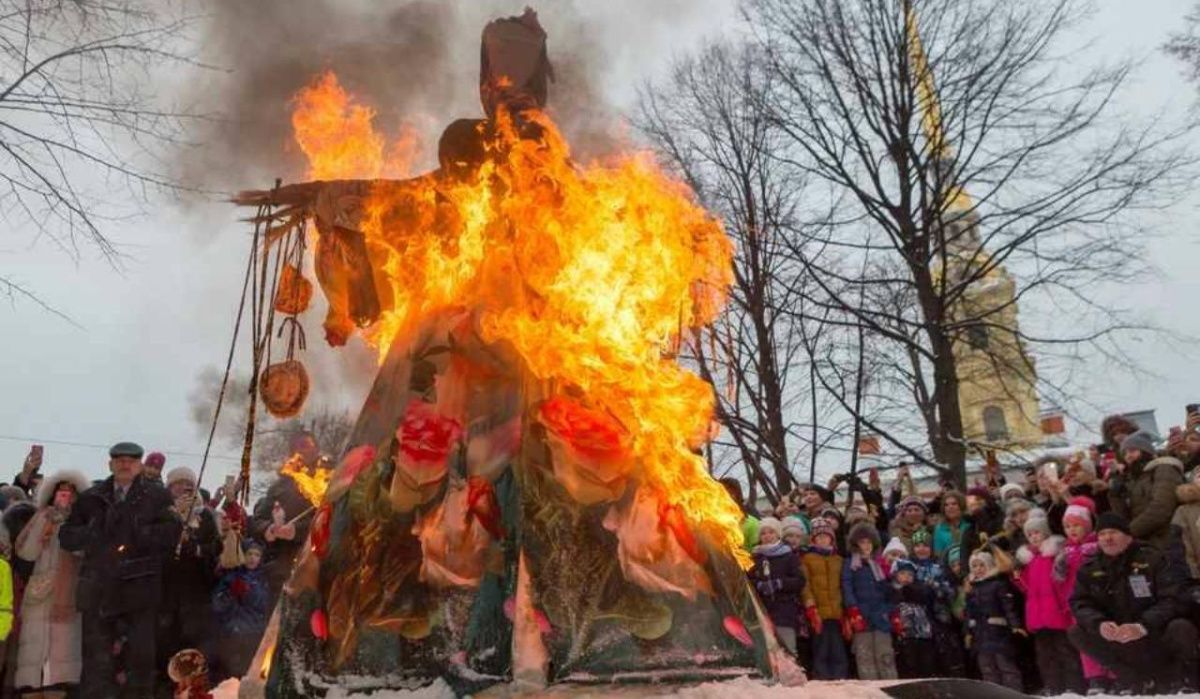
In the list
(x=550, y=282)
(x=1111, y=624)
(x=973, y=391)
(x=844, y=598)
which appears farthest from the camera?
(x=973, y=391)

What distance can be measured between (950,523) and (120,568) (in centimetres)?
786

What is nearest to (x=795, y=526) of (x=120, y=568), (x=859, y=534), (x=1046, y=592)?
(x=859, y=534)

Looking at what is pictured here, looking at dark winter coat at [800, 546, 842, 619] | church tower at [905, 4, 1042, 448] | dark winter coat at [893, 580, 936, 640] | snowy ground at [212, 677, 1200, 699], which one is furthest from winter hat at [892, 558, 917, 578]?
church tower at [905, 4, 1042, 448]

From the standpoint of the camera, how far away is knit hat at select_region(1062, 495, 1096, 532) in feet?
26.8

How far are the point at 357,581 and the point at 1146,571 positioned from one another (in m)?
6.00

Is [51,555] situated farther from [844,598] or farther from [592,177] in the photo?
[844,598]

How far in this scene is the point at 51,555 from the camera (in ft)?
26.0

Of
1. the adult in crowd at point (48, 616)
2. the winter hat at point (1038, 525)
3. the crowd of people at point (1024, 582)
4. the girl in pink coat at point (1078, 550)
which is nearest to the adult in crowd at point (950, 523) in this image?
the crowd of people at point (1024, 582)

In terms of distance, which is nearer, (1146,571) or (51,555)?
(1146,571)

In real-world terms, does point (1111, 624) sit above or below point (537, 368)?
below

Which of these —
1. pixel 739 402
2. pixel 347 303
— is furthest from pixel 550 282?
pixel 739 402

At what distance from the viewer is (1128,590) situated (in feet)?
24.0

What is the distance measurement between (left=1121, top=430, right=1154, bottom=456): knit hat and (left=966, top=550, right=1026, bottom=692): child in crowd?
1505mm

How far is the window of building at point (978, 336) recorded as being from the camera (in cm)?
1603
